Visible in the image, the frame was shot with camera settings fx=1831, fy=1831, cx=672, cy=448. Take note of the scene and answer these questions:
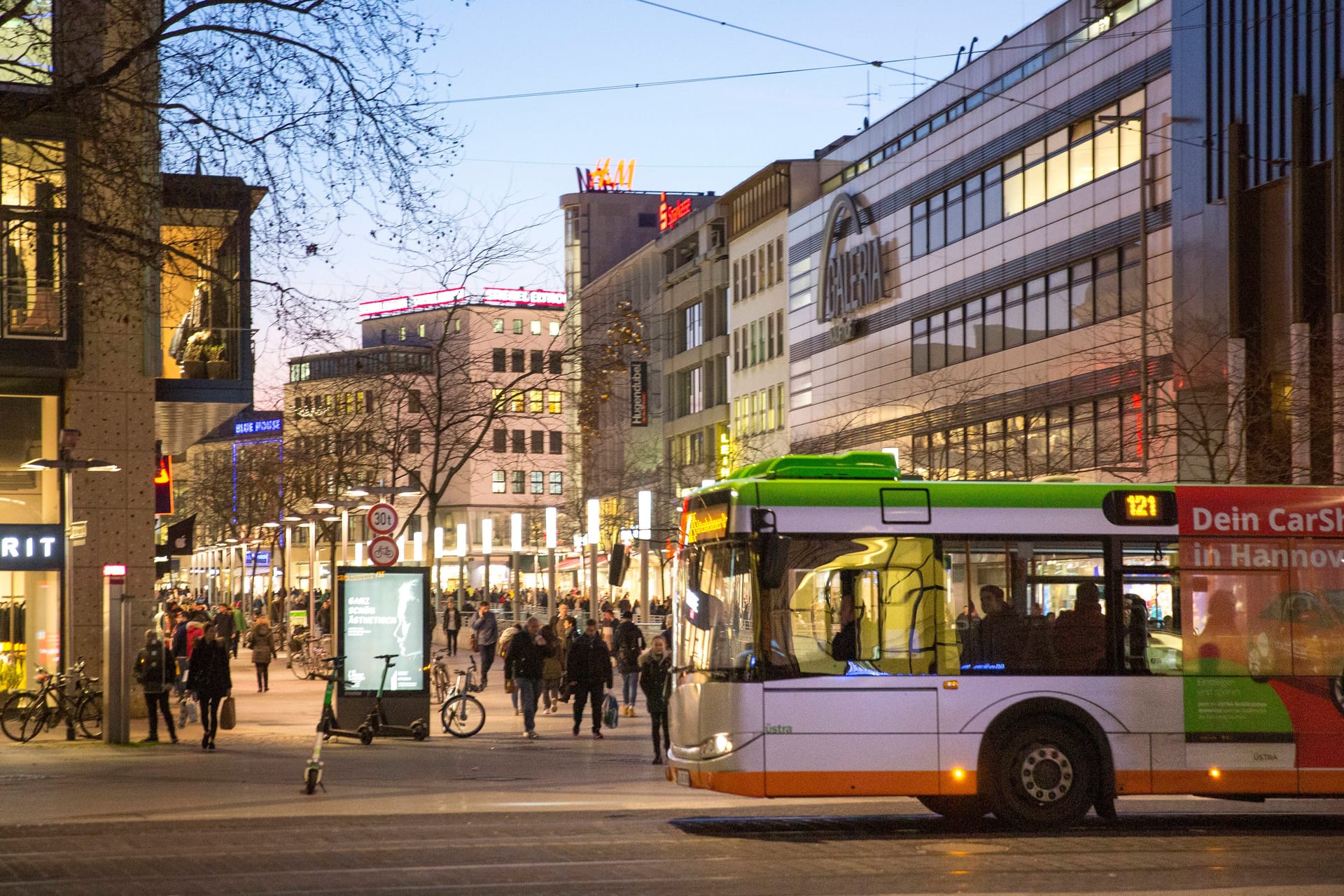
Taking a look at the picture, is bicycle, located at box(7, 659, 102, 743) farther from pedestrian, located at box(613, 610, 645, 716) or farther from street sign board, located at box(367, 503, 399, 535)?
pedestrian, located at box(613, 610, 645, 716)

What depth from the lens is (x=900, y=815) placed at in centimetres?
1631

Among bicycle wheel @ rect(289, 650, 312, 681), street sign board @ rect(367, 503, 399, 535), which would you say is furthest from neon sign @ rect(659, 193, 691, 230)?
street sign board @ rect(367, 503, 399, 535)

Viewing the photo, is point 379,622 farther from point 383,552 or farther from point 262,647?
point 262,647

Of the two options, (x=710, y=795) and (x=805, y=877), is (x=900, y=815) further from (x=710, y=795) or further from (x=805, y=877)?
(x=805, y=877)

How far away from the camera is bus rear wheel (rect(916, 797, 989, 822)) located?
15.1 meters

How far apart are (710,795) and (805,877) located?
6.89m

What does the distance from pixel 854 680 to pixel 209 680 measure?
42.8 feet

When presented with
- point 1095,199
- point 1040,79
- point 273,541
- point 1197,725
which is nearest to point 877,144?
point 1040,79

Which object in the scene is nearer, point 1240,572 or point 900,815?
point 1240,572

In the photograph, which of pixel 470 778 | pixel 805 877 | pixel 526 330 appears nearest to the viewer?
pixel 805 877

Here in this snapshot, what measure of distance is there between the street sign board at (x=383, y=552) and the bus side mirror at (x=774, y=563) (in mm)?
13261

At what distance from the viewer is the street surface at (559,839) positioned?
11594 mm

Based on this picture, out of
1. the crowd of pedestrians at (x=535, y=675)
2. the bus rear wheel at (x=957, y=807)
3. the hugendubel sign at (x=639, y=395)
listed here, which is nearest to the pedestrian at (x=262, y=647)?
the crowd of pedestrians at (x=535, y=675)

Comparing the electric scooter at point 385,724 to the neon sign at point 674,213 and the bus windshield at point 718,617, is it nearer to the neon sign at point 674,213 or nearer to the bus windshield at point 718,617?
the bus windshield at point 718,617
